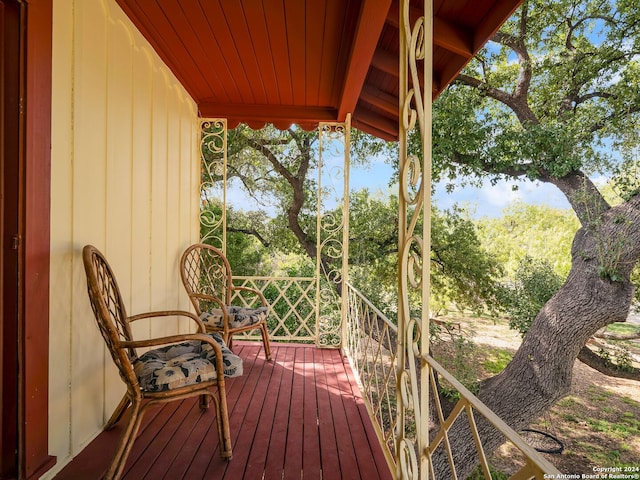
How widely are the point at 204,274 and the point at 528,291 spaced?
5175mm

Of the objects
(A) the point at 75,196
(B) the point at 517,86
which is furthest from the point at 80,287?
(B) the point at 517,86

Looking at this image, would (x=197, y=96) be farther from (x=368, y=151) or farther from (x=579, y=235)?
(x=579, y=235)

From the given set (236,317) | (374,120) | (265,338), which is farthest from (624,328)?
(236,317)

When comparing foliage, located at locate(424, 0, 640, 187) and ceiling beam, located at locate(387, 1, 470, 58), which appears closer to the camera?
ceiling beam, located at locate(387, 1, 470, 58)

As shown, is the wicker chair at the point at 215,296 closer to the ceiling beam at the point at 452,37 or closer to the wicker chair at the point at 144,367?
the wicker chair at the point at 144,367

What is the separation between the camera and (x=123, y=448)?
1442 mm

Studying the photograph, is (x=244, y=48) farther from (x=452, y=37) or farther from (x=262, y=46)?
(x=452, y=37)

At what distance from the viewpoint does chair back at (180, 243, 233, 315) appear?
115 inches

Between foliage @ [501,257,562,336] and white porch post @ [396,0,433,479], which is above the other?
white porch post @ [396,0,433,479]

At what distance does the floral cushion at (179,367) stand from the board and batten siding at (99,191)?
0.30 meters

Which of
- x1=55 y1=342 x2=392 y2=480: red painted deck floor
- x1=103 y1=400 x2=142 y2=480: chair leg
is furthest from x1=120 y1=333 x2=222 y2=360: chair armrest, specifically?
x1=55 y1=342 x2=392 y2=480: red painted deck floor

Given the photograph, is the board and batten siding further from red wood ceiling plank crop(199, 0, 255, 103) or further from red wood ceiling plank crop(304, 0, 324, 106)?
red wood ceiling plank crop(304, 0, 324, 106)

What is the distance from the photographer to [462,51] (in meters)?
2.05

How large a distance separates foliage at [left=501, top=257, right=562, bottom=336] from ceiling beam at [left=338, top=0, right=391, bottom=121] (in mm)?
4714
